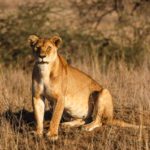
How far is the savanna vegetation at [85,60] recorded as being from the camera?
7070 millimetres

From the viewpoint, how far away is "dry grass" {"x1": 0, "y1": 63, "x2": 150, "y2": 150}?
22.3 feet

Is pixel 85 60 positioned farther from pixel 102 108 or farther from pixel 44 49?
pixel 44 49

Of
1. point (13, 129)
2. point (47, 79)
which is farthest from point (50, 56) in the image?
point (13, 129)

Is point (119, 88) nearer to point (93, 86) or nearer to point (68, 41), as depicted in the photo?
point (93, 86)

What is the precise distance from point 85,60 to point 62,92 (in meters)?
6.80

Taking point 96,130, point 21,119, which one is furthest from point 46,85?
point 21,119

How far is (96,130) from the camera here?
7527 millimetres

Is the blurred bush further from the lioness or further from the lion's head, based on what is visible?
the lion's head

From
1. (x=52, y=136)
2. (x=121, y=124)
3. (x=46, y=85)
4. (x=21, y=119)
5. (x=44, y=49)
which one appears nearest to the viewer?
(x=44, y=49)

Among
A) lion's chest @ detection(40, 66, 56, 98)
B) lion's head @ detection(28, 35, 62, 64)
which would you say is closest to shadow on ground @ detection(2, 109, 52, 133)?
lion's chest @ detection(40, 66, 56, 98)

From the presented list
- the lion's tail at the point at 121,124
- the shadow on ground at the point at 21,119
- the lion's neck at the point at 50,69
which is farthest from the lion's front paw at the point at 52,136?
the lion's tail at the point at 121,124

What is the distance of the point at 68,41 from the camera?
15344 mm

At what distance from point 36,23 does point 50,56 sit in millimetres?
8296

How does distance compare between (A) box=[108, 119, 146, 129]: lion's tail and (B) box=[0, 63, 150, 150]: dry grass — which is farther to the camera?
(A) box=[108, 119, 146, 129]: lion's tail
